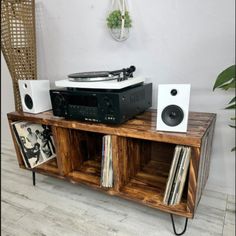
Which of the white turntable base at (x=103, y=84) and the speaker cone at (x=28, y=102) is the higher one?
the white turntable base at (x=103, y=84)

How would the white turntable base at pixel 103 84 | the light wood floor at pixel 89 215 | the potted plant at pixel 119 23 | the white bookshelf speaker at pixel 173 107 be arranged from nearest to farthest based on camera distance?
the white bookshelf speaker at pixel 173 107
the white turntable base at pixel 103 84
the light wood floor at pixel 89 215
the potted plant at pixel 119 23

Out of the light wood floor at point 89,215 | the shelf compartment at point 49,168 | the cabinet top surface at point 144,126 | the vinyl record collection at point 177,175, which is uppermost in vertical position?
the cabinet top surface at point 144,126

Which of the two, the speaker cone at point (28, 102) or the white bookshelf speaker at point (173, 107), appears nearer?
the white bookshelf speaker at point (173, 107)

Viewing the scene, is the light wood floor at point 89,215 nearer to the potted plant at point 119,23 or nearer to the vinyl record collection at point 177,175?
the vinyl record collection at point 177,175

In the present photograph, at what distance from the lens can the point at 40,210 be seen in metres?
1.29

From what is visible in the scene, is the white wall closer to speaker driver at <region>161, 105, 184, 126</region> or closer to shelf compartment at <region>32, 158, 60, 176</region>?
speaker driver at <region>161, 105, 184, 126</region>

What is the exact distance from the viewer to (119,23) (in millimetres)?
1276

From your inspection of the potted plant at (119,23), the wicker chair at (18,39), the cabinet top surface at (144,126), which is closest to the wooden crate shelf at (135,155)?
the cabinet top surface at (144,126)

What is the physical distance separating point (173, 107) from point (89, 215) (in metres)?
0.77

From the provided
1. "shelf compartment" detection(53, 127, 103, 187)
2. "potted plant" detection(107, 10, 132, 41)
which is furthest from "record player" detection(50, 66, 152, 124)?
"potted plant" detection(107, 10, 132, 41)

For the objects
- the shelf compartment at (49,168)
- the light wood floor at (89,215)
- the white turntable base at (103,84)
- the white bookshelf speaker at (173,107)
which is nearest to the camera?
the white bookshelf speaker at (173,107)

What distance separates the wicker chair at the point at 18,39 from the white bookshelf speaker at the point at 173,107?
1.02m

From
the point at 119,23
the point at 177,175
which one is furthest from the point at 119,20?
the point at 177,175

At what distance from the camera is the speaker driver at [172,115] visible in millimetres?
926
